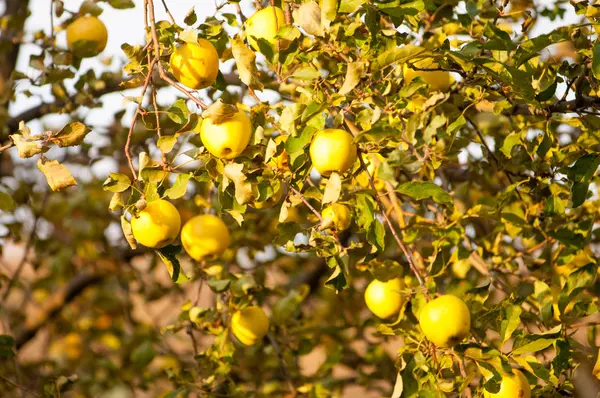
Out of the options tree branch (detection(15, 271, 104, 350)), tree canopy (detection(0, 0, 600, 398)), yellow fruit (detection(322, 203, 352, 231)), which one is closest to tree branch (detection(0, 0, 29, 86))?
tree canopy (detection(0, 0, 600, 398))

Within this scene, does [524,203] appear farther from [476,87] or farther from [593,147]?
[476,87]


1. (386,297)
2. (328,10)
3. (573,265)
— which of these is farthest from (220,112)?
(573,265)

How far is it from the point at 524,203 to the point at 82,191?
2.24 metres

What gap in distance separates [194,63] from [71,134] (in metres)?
0.27

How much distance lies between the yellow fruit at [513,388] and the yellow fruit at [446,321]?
0.39 ft

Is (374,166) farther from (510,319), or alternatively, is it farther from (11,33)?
(11,33)

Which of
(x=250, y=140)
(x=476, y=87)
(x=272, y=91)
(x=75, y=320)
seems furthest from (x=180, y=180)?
(x=75, y=320)

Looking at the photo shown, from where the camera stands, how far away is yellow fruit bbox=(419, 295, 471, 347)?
1296 mm

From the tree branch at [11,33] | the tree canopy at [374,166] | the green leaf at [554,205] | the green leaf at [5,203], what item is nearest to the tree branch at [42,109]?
the tree canopy at [374,166]

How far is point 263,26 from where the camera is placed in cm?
133

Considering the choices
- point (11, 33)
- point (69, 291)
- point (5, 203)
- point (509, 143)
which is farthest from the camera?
point (69, 291)

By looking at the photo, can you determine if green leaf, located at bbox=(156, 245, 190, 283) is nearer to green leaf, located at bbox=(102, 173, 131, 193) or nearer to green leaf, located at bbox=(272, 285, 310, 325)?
green leaf, located at bbox=(102, 173, 131, 193)

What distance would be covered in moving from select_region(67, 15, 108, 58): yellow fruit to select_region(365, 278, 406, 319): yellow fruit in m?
1.05

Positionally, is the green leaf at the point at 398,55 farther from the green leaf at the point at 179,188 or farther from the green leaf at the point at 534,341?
the green leaf at the point at 534,341
